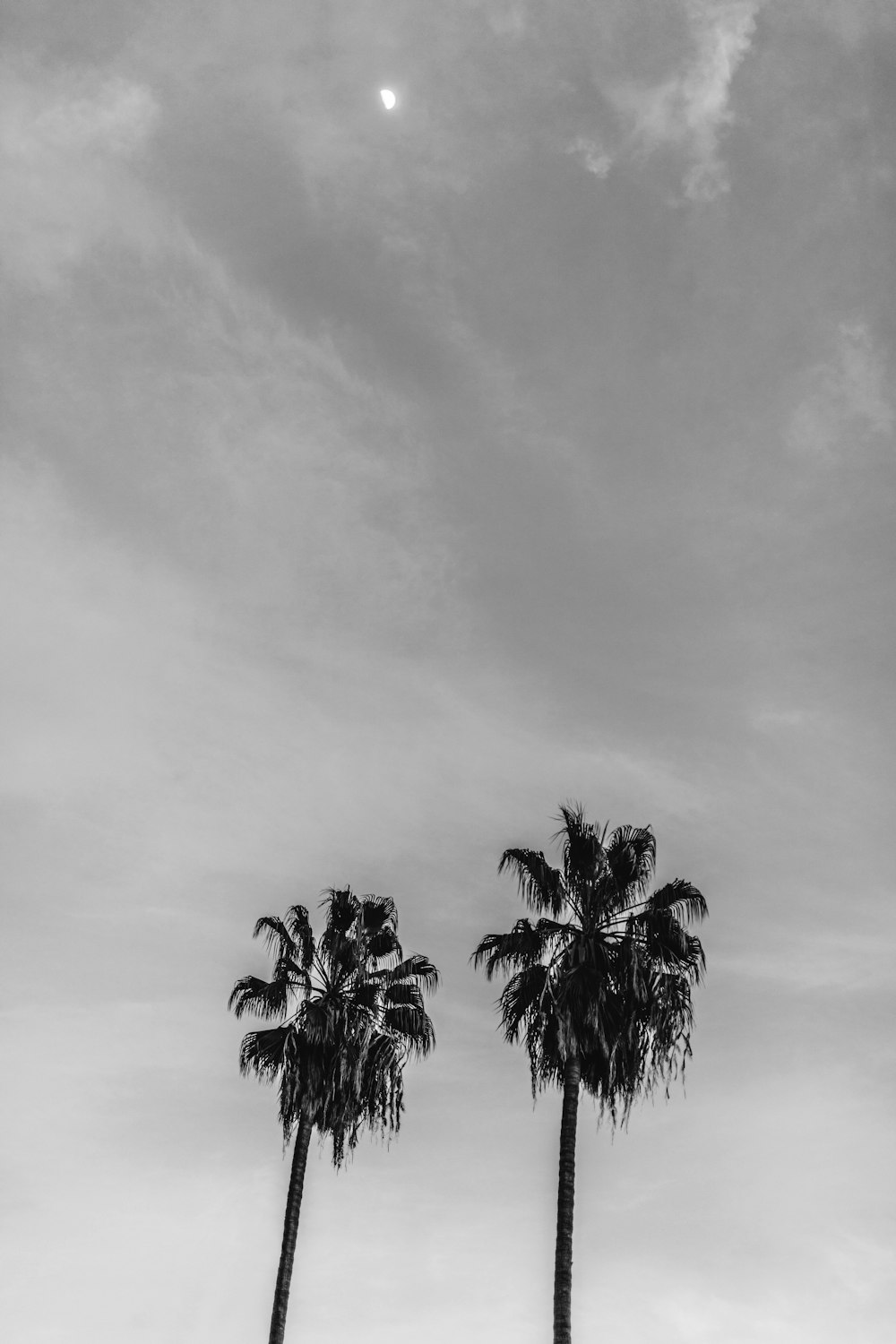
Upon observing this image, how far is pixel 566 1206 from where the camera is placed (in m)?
24.6

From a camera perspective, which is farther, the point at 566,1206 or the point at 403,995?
the point at 403,995

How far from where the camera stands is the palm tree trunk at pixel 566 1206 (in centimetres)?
2344

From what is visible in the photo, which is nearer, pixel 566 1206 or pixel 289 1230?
pixel 566 1206

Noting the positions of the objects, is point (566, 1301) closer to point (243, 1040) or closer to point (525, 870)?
point (525, 870)

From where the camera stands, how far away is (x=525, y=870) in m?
29.4

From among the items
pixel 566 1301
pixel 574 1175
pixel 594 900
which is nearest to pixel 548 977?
pixel 594 900

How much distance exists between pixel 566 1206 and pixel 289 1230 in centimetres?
905

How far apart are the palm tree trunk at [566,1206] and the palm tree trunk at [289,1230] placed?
8706 millimetres

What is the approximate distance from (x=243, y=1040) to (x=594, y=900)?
37.7 feet

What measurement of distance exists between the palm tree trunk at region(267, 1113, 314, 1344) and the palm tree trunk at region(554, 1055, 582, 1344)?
8.71 metres

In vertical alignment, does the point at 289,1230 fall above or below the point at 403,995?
below

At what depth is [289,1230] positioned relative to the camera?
29812 millimetres

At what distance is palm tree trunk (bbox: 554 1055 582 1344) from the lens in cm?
2344

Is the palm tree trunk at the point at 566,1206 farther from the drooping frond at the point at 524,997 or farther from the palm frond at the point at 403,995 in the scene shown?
the palm frond at the point at 403,995
